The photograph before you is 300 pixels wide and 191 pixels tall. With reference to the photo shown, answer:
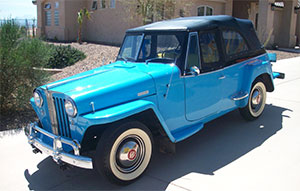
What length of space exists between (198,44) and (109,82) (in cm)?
152

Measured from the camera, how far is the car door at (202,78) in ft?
13.8

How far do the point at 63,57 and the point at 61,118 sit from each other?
11.2 meters

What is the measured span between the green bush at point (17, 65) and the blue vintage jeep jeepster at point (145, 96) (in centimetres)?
213

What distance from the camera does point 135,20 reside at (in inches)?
666

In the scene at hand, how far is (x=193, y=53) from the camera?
4.30 meters

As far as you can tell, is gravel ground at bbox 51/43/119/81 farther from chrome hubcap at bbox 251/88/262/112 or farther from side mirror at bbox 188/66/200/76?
side mirror at bbox 188/66/200/76

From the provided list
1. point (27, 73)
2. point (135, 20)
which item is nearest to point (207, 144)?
point (27, 73)

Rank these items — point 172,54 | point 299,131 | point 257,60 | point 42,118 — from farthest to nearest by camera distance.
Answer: point 257,60 → point 299,131 → point 172,54 → point 42,118

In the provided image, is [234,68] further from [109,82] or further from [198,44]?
[109,82]

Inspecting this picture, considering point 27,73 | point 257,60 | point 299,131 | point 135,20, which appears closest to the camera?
point 299,131

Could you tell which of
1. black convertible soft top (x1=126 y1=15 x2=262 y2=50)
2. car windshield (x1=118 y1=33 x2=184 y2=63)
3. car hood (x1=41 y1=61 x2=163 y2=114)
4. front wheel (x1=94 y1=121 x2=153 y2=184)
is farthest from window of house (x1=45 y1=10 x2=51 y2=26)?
front wheel (x1=94 y1=121 x2=153 y2=184)

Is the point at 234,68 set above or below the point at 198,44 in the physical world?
below

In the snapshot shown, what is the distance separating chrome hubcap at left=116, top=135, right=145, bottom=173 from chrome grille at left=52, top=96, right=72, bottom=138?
2.13 feet

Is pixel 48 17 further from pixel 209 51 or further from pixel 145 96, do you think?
pixel 145 96
